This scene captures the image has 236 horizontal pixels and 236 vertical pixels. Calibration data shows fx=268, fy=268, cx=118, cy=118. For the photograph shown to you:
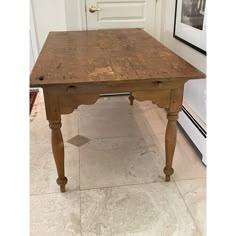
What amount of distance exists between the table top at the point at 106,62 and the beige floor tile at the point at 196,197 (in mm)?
694

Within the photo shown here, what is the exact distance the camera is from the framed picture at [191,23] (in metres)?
1.77

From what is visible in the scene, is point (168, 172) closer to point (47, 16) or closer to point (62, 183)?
point (62, 183)

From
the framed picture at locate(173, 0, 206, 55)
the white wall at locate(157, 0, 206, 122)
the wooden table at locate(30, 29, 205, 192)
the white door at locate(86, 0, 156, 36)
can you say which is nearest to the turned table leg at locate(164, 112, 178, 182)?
the wooden table at locate(30, 29, 205, 192)

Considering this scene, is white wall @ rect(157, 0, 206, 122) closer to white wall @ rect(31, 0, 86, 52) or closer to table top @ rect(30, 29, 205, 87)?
table top @ rect(30, 29, 205, 87)

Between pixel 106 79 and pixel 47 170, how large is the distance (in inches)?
33.9

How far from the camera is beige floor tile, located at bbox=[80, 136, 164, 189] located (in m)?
1.72

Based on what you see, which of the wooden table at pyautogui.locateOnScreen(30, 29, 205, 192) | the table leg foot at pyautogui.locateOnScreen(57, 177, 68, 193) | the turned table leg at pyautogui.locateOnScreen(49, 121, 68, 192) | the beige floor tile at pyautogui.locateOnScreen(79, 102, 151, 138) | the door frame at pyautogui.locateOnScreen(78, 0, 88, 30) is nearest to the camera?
the wooden table at pyautogui.locateOnScreen(30, 29, 205, 192)

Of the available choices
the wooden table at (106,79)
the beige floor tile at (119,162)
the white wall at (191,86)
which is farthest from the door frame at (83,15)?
the beige floor tile at (119,162)

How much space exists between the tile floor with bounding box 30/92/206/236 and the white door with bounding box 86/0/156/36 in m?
1.00

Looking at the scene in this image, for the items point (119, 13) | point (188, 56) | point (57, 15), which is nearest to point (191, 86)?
point (188, 56)

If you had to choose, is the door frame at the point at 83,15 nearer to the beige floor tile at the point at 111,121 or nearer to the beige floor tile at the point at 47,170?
the beige floor tile at the point at 111,121

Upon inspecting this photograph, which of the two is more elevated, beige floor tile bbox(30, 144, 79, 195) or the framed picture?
the framed picture

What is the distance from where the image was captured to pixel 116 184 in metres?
1.68
